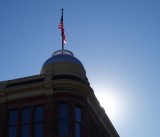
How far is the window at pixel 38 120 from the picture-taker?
35.8 m

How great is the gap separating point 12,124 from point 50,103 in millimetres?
4245

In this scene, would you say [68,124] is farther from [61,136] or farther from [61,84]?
[61,84]

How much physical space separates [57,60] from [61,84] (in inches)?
137

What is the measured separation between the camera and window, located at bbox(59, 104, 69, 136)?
3508cm

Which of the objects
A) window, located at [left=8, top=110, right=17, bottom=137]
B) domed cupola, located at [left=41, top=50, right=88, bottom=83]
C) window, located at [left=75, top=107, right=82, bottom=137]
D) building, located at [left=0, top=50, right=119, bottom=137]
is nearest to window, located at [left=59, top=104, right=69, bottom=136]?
building, located at [left=0, top=50, right=119, bottom=137]

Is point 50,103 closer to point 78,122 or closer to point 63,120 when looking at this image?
point 63,120

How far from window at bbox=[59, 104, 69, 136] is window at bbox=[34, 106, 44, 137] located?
5.84 feet

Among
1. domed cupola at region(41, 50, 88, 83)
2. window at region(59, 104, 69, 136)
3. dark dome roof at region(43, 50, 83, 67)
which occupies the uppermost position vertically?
dark dome roof at region(43, 50, 83, 67)

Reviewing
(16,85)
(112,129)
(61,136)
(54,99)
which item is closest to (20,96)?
(16,85)

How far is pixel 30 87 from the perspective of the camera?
37.6m

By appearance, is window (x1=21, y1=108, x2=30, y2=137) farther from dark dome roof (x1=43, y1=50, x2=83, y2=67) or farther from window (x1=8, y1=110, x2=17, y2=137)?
dark dome roof (x1=43, y1=50, x2=83, y2=67)

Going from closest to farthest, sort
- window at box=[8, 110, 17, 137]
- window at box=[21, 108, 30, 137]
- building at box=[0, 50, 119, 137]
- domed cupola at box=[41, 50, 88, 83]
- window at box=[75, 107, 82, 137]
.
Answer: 1. building at box=[0, 50, 119, 137]
2. window at box=[75, 107, 82, 137]
3. window at box=[21, 108, 30, 137]
4. window at box=[8, 110, 17, 137]
5. domed cupola at box=[41, 50, 88, 83]

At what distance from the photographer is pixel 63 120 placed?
35594 mm

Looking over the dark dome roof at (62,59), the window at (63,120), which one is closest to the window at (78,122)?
the window at (63,120)
